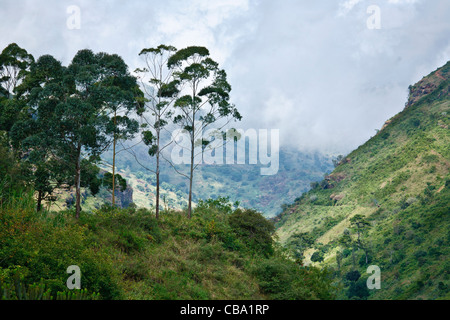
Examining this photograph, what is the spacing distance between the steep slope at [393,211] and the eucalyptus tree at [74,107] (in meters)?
33.7

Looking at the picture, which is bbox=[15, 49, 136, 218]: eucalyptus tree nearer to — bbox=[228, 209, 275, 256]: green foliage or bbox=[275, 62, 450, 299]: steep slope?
bbox=[228, 209, 275, 256]: green foliage

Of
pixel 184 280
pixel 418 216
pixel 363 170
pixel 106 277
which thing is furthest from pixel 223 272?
pixel 363 170

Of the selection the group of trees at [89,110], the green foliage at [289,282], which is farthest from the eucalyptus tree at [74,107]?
the green foliage at [289,282]

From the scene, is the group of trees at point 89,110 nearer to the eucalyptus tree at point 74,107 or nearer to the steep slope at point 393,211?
the eucalyptus tree at point 74,107

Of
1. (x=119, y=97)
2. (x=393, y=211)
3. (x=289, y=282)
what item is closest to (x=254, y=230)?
(x=289, y=282)

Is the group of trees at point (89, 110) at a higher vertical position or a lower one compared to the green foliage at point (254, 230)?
higher

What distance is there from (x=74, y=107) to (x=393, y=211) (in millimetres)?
81691

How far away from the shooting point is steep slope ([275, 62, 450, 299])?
61469 mm

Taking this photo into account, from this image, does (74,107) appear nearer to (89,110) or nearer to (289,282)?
(89,110)

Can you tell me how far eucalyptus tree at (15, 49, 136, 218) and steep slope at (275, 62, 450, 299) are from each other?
33.7 meters

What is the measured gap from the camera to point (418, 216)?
7481cm

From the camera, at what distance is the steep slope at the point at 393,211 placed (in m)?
61.5

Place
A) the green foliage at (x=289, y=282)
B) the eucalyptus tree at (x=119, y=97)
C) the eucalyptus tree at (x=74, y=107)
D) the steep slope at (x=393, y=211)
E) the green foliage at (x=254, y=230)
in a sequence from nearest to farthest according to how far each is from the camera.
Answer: the green foliage at (x=289, y=282), the eucalyptus tree at (x=74, y=107), the eucalyptus tree at (x=119, y=97), the green foliage at (x=254, y=230), the steep slope at (x=393, y=211)

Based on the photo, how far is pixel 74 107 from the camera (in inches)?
685
